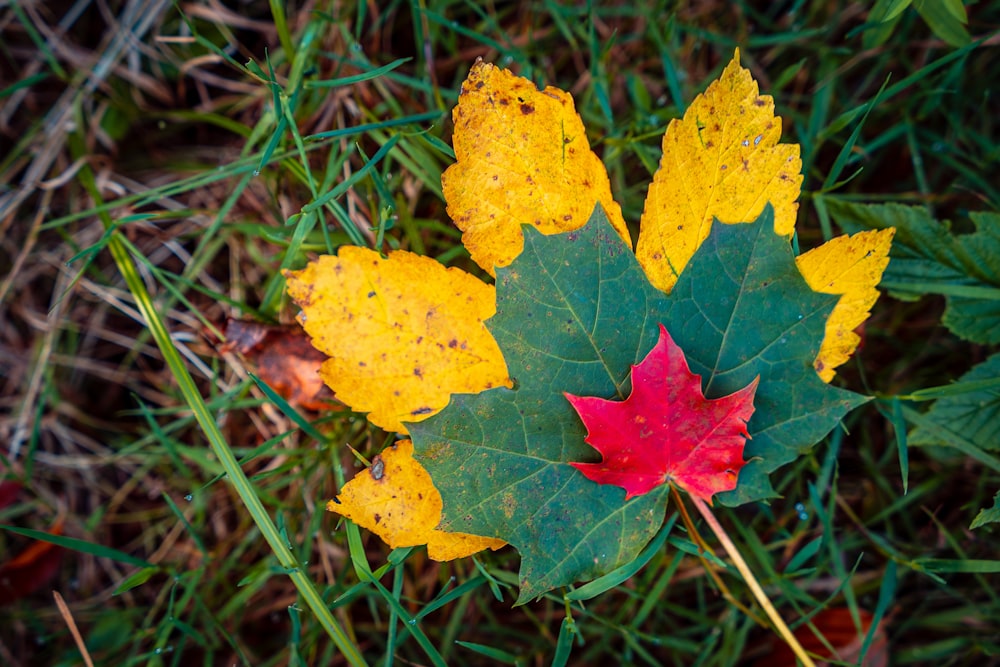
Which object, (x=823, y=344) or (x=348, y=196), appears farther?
(x=348, y=196)

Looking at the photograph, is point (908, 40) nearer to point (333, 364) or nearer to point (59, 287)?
point (333, 364)

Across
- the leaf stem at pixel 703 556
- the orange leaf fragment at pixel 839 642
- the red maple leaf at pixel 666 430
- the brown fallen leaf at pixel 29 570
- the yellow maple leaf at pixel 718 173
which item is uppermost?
the yellow maple leaf at pixel 718 173

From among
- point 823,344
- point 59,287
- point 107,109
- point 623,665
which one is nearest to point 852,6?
point 823,344

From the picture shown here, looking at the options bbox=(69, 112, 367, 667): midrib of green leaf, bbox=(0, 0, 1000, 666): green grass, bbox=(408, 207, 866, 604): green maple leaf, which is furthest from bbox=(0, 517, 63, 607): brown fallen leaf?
bbox=(408, 207, 866, 604): green maple leaf

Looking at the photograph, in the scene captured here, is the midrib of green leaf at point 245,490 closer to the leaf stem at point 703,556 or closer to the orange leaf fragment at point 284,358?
the orange leaf fragment at point 284,358

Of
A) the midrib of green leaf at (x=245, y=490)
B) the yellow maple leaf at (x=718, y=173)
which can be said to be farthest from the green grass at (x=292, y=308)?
the yellow maple leaf at (x=718, y=173)

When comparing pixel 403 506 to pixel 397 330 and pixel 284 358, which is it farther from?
pixel 284 358

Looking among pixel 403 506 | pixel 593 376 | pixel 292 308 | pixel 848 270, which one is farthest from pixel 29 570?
pixel 848 270
